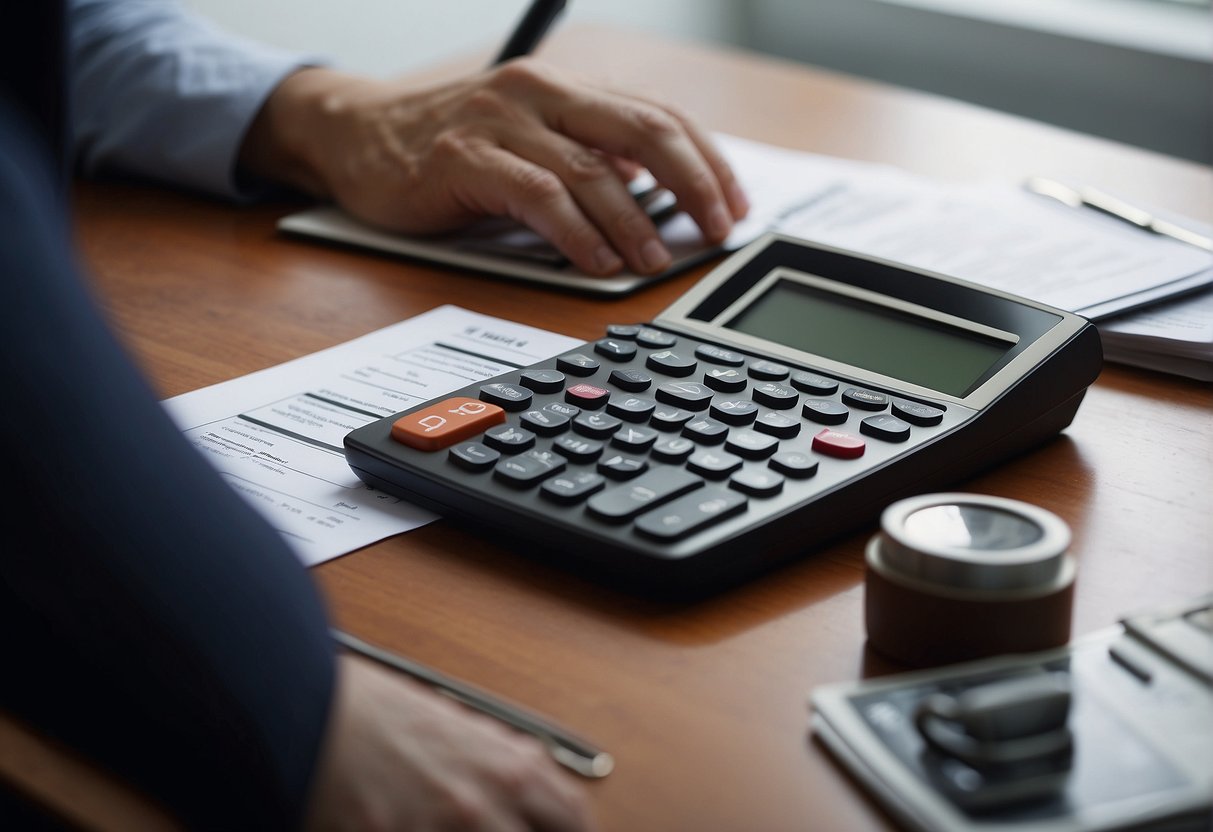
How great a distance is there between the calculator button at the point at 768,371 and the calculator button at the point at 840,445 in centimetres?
6

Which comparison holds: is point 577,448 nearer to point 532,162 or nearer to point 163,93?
point 532,162

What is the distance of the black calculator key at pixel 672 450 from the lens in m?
0.50

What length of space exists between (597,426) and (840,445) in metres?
0.10

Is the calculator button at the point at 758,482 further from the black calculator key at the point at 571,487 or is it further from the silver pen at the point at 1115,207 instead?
the silver pen at the point at 1115,207

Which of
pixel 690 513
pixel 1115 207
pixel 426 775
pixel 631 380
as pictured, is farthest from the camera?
pixel 1115 207

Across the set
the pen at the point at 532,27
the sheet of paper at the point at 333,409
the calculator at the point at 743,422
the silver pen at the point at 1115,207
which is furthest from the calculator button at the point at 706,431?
the pen at the point at 532,27

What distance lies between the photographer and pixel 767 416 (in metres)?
0.52

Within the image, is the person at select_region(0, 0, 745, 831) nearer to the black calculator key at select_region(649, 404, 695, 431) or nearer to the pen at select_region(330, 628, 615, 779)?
the pen at select_region(330, 628, 615, 779)

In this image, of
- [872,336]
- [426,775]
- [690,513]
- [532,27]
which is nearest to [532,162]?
[532,27]

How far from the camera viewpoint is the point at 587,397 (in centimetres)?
55

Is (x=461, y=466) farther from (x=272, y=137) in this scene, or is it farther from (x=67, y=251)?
(x=272, y=137)

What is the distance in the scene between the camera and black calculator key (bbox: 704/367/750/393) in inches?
21.8

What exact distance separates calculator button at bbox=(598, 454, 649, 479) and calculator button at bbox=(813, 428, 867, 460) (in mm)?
69

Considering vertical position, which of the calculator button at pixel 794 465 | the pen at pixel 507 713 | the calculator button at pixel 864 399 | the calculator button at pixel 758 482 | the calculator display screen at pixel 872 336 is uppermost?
the calculator display screen at pixel 872 336
